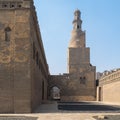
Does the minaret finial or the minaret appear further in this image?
the minaret finial

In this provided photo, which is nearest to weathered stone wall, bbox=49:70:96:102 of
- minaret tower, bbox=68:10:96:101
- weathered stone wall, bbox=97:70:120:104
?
minaret tower, bbox=68:10:96:101

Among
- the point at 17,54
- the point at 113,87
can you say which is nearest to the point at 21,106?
the point at 17,54

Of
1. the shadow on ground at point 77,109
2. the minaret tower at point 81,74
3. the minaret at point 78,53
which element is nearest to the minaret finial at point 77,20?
the minaret at point 78,53

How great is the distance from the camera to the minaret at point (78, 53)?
51.2 metres

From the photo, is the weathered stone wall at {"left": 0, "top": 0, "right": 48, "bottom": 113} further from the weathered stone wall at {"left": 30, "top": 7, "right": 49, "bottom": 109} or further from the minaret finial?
the minaret finial

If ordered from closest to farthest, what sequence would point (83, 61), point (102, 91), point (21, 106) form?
point (21, 106), point (102, 91), point (83, 61)

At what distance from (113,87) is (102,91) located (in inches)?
299

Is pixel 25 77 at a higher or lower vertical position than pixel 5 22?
lower

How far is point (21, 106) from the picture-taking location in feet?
Answer: 60.4

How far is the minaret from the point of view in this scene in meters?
51.2

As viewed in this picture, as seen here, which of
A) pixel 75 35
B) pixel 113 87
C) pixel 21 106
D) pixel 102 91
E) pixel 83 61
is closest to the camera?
pixel 21 106

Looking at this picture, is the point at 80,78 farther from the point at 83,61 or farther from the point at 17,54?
the point at 17,54

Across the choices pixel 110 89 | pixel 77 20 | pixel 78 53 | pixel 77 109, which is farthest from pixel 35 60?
pixel 77 20

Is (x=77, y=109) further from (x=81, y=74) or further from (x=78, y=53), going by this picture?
(x=78, y=53)
